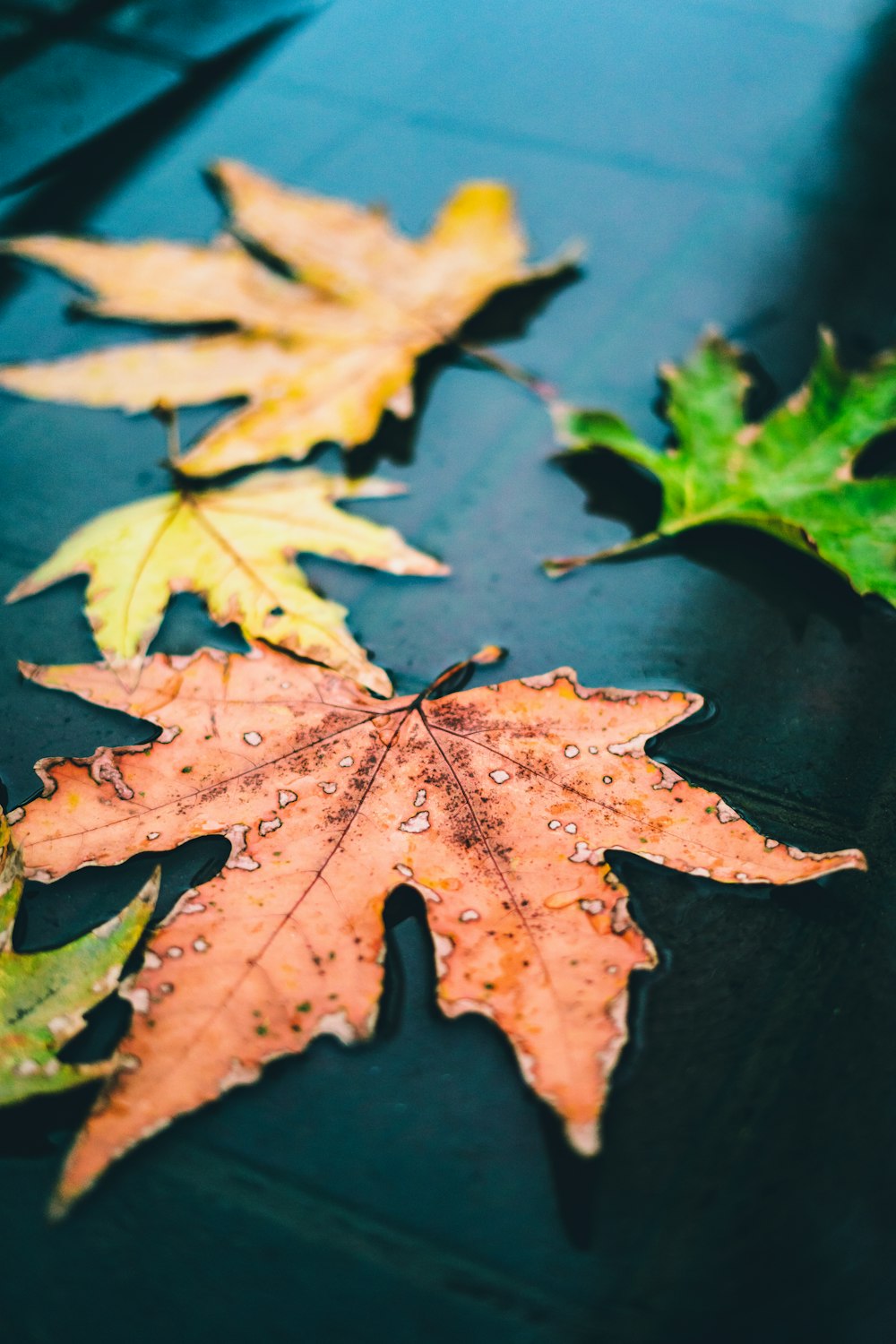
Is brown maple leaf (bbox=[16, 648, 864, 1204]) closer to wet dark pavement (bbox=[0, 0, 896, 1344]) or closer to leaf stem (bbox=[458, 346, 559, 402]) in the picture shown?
wet dark pavement (bbox=[0, 0, 896, 1344])

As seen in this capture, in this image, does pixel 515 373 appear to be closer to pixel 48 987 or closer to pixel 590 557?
pixel 590 557

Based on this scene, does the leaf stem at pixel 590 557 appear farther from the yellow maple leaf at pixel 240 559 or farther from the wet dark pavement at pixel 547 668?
the yellow maple leaf at pixel 240 559

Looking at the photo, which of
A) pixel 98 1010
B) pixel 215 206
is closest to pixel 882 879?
pixel 98 1010

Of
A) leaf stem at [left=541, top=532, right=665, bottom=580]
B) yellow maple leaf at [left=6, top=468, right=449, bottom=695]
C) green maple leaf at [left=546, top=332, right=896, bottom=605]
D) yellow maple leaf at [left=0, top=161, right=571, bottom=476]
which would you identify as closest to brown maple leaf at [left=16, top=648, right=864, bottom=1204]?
yellow maple leaf at [left=6, top=468, right=449, bottom=695]

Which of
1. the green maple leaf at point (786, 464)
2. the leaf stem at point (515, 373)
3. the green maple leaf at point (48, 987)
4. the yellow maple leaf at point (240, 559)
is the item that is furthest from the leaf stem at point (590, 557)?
the green maple leaf at point (48, 987)

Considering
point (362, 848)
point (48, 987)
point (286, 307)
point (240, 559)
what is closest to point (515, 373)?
point (286, 307)

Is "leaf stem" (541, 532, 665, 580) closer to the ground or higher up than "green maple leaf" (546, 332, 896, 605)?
closer to the ground

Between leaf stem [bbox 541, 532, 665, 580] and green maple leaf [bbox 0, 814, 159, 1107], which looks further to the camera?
leaf stem [bbox 541, 532, 665, 580]
